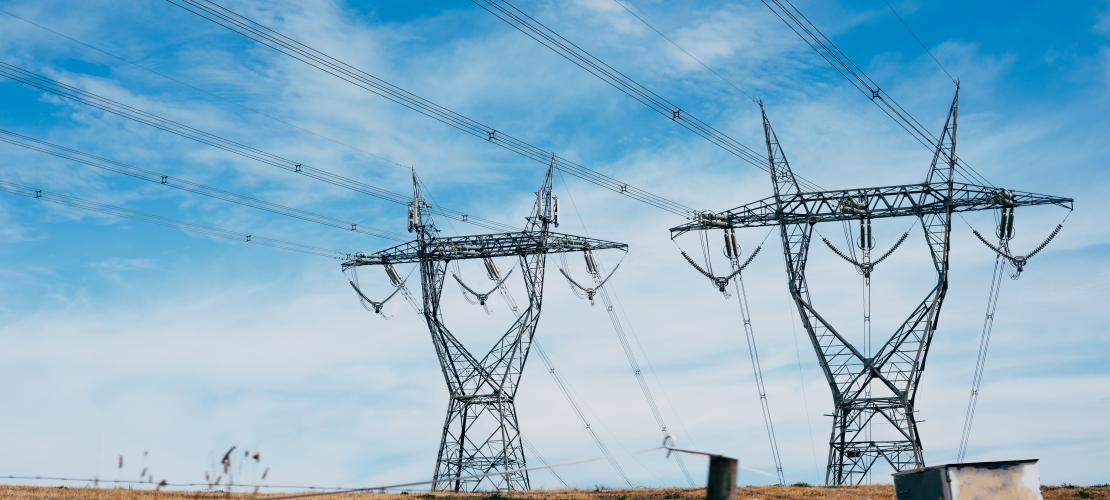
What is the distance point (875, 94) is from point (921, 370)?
41.4 feet

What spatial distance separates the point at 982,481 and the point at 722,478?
21506mm

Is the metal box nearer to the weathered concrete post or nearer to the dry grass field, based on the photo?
the dry grass field

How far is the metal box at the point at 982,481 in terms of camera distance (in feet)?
92.0

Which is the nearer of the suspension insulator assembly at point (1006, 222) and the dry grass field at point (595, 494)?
the dry grass field at point (595, 494)

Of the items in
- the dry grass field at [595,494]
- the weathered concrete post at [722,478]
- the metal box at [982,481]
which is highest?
the dry grass field at [595,494]

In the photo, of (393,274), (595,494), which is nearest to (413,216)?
(393,274)

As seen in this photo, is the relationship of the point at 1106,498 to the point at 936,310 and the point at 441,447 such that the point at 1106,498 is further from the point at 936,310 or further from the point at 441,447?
the point at 441,447

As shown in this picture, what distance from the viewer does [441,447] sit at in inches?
2239

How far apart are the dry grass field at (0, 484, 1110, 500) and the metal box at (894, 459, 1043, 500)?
22.4 feet

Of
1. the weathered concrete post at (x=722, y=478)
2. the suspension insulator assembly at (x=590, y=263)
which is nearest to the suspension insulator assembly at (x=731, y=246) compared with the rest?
the suspension insulator assembly at (x=590, y=263)

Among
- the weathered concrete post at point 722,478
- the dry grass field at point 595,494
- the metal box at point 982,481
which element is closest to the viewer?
the weathered concrete post at point 722,478

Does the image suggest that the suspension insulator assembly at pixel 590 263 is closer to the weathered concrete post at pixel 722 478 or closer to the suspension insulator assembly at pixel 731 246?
the suspension insulator assembly at pixel 731 246

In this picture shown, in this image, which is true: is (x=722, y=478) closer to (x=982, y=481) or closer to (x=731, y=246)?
(x=982, y=481)

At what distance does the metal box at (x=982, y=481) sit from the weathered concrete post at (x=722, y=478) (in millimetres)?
20632
